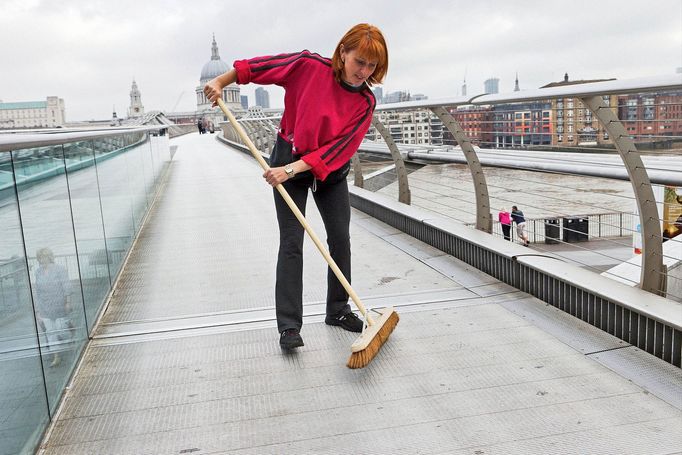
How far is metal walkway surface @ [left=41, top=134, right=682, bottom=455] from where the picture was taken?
2.38m

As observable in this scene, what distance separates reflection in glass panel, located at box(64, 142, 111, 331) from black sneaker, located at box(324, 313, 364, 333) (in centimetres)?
121

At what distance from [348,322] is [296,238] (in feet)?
1.71

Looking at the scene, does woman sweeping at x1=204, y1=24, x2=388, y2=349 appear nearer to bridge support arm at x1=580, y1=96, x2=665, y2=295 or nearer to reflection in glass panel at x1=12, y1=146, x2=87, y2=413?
reflection in glass panel at x1=12, y1=146, x2=87, y2=413

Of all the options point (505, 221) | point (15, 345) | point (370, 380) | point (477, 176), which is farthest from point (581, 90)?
point (505, 221)

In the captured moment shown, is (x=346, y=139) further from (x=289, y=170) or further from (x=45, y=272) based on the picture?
(x=45, y=272)

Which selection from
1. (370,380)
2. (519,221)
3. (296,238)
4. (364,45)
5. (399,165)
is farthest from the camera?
(519,221)

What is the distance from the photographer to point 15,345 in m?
2.20

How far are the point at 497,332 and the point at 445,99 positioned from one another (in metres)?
2.24

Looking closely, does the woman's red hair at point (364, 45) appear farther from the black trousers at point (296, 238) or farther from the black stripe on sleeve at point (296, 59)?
the black trousers at point (296, 238)

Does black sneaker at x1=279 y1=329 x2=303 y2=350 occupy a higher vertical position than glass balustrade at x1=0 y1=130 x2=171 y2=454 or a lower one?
lower

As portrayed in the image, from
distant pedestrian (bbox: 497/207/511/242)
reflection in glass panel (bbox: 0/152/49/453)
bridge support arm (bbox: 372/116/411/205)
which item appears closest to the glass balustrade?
reflection in glass panel (bbox: 0/152/49/453)

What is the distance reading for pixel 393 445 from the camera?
2.34m

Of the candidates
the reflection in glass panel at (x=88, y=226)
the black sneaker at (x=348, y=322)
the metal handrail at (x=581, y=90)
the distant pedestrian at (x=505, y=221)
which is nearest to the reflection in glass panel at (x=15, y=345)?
the reflection in glass panel at (x=88, y=226)

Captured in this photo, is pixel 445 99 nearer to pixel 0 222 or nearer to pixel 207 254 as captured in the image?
pixel 207 254
